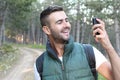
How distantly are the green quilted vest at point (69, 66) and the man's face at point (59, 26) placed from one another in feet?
0.28

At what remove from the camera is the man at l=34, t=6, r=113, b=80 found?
9.74 feet

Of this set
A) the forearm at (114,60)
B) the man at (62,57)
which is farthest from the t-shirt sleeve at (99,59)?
the forearm at (114,60)

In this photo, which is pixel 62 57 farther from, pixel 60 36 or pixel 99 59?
pixel 99 59

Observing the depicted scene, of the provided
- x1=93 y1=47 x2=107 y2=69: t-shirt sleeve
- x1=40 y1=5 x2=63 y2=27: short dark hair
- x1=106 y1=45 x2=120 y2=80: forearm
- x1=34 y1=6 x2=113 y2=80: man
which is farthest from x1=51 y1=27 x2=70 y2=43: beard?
x1=106 y1=45 x2=120 y2=80: forearm

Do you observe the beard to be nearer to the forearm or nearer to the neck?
the neck

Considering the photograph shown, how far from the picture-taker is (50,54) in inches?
123

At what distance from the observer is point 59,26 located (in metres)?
3.10

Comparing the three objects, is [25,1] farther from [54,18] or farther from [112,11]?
[54,18]

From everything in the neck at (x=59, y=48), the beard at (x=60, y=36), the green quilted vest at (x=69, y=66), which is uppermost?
the beard at (x=60, y=36)

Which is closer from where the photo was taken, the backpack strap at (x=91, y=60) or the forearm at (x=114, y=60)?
the forearm at (x=114, y=60)

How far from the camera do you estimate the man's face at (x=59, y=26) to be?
3045mm

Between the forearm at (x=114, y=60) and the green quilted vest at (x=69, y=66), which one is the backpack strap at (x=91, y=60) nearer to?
the green quilted vest at (x=69, y=66)

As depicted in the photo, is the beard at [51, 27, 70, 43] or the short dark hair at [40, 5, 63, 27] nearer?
the beard at [51, 27, 70, 43]

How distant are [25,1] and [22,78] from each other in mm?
15286
